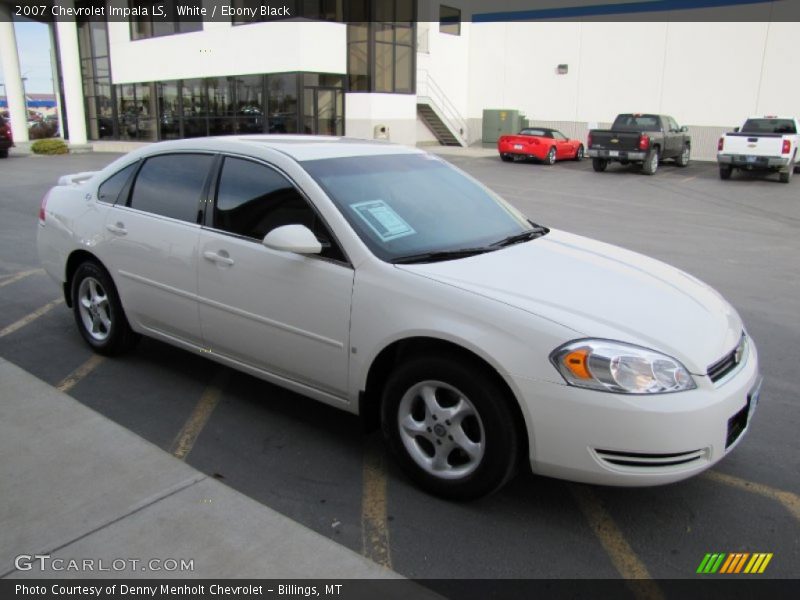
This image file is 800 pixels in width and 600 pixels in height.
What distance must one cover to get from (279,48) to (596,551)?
25654 millimetres

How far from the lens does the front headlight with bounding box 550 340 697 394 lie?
2834 mm

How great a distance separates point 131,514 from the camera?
Result: 298 centimetres

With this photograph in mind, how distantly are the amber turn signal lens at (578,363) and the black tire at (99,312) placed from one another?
10.8ft

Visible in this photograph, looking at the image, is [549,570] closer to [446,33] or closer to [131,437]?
[131,437]

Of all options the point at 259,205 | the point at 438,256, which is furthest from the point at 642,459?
the point at 259,205

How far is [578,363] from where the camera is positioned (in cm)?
285

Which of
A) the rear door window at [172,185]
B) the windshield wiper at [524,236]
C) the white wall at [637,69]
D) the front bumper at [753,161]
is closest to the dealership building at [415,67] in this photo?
the white wall at [637,69]

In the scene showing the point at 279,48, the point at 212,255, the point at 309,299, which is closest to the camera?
the point at 309,299

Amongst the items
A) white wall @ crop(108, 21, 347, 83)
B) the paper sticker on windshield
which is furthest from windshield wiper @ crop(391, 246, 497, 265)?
white wall @ crop(108, 21, 347, 83)

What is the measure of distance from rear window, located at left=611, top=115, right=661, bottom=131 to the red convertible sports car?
109 inches

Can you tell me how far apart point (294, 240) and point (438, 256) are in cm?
73

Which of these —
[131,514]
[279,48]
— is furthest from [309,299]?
[279,48]

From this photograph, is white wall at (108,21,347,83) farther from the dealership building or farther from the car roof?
the car roof

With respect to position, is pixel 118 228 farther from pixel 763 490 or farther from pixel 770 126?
pixel 770 126
